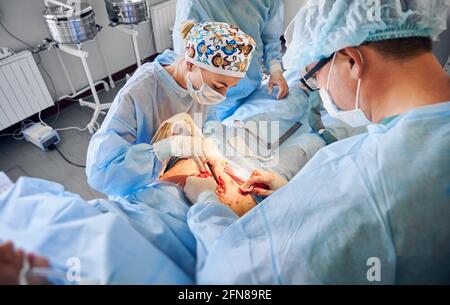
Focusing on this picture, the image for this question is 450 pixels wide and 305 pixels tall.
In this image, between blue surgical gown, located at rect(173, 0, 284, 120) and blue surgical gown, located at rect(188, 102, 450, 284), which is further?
blue surgical gown, located at rect(173, 0, 284, 120)

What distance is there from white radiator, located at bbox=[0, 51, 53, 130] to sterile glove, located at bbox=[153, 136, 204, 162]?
78.3 inches

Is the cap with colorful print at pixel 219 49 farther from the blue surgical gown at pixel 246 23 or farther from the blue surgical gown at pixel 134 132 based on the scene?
the blue surgical gown at pixel 246 23

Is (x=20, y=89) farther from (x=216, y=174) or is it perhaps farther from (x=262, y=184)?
(x=262, y=184)

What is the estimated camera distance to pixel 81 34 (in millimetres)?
2188

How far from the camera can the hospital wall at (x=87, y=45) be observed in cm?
239

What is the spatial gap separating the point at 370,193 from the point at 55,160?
2442mm

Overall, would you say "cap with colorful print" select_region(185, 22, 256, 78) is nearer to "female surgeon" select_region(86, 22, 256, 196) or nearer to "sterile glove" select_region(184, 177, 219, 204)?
"female surgeon" select_region(86, 22, 256, 196)

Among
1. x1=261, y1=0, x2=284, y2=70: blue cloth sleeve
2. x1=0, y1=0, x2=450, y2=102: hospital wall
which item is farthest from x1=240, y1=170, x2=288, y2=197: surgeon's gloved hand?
x1=0, y1=0, x2=450, y2=102: hospital wall

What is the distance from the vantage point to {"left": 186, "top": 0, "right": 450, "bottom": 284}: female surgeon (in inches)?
24.9

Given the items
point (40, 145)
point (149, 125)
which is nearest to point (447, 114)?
point (149, 125)

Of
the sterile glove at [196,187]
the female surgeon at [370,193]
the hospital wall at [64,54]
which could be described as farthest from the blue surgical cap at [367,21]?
the hospital wall at [64,54]

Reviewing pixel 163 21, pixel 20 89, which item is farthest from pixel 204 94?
pixel 163 21

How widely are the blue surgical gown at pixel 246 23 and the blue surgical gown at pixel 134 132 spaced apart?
15.1 inches

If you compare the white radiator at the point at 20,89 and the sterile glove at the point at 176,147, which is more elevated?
the sterile glove at the point at 176,147
